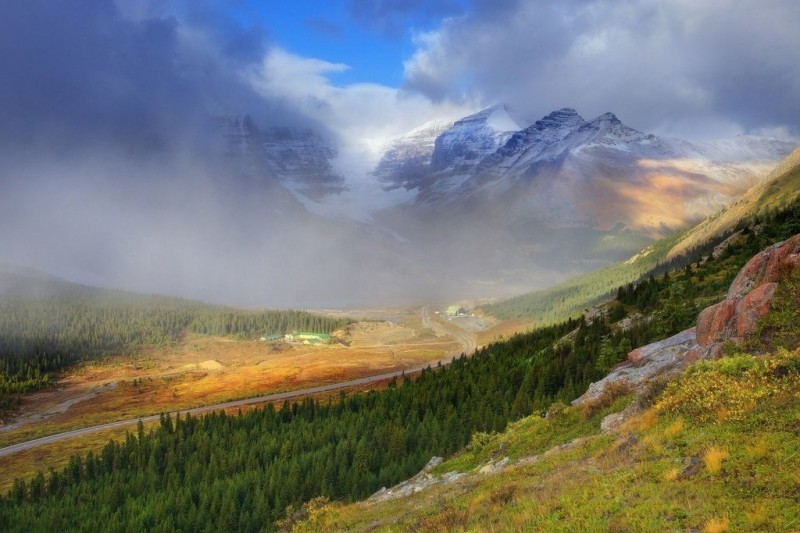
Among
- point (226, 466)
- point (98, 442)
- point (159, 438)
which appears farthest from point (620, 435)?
point (98, 442)

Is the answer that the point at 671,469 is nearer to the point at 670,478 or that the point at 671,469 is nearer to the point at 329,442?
the point at 670,478

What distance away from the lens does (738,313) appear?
28.0 meters

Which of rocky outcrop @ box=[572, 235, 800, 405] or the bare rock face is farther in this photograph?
rocky outcrop @ box=[572, 235, 800, 405]

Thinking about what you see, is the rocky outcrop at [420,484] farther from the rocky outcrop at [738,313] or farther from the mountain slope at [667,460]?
the rocky outcrop at [738,313]

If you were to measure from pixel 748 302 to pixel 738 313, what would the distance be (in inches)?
43.9

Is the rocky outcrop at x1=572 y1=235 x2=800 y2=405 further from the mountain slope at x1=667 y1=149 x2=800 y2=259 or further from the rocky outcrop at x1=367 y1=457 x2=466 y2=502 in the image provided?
the mountain slope at x1=667 y1=149 x2=800 y2=259

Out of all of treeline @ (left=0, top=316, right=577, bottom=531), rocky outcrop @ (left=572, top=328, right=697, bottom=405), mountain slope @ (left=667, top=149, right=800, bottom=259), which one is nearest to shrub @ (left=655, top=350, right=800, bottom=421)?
rocky outcrop @ (left=572, top=328, right=697, bottom=405)

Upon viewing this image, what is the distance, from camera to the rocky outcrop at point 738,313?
26.6 m

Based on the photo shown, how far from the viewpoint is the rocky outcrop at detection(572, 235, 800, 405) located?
87.4 ft

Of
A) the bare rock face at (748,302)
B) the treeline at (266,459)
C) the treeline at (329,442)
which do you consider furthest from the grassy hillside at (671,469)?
the treeline at (266,459)

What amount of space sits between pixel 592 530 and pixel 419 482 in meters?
24.7

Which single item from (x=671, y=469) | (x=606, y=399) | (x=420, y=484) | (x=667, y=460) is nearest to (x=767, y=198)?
(x=606, y=399)

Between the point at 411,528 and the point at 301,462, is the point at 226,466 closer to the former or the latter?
the point at 301,462

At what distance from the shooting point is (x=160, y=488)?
76.0 m
